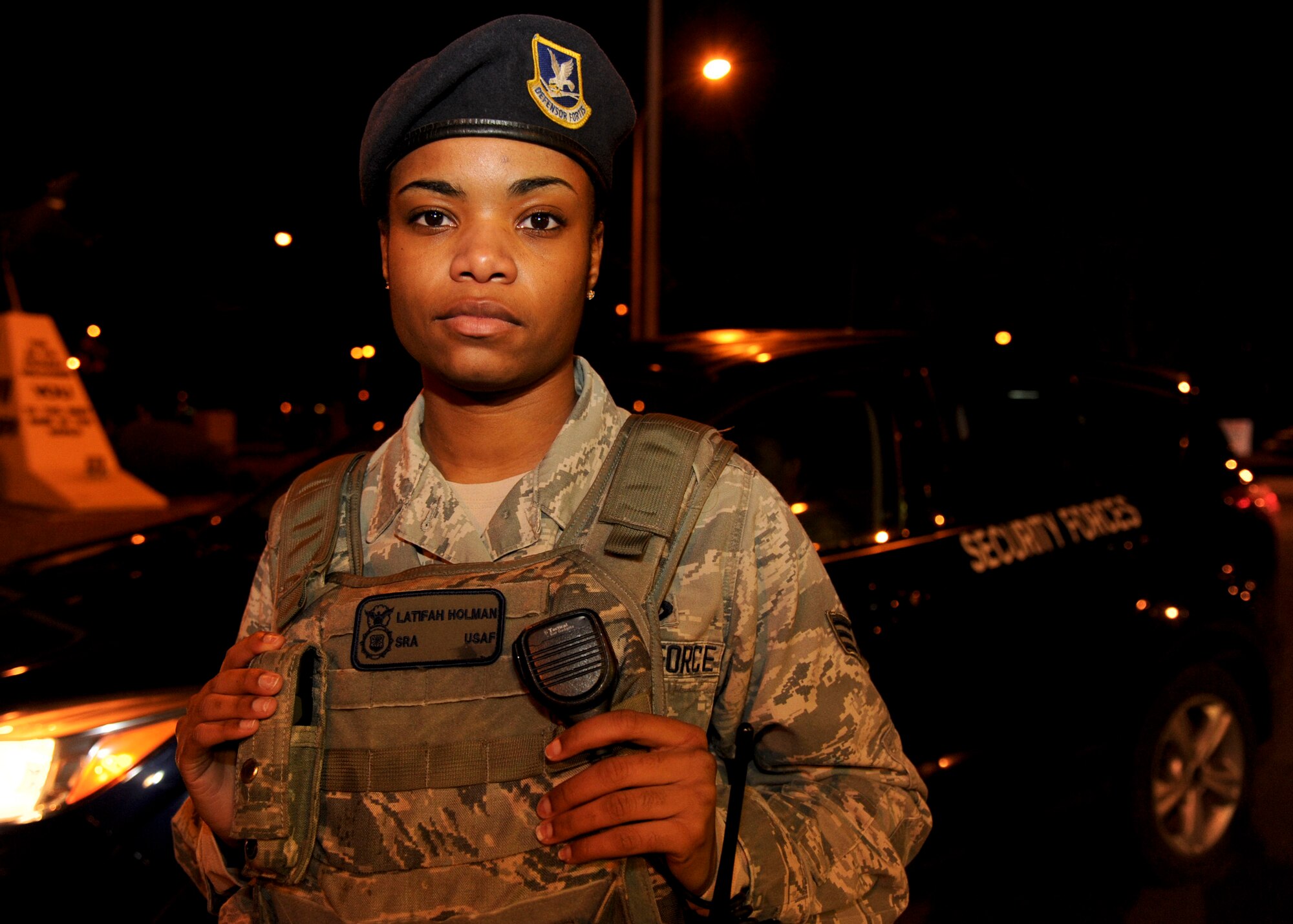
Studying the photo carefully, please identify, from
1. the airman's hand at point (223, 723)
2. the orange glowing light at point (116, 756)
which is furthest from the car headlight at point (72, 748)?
the airman's hand at point (223, 723)

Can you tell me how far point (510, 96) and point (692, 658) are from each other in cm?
75

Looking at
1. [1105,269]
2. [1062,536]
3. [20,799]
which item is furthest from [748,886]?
[1105,269]

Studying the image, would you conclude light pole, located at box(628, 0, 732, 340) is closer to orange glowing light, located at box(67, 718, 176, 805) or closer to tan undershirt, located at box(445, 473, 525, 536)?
orange glowing light, located at box(67, 718, 176, 805)

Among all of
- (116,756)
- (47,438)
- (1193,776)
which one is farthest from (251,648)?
(47,438)

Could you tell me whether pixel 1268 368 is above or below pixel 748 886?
below

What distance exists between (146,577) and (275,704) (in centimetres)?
184

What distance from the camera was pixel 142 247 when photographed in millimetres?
33500

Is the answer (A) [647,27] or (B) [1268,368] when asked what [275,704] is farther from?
(B) [1268,368]

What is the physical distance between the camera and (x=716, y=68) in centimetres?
825

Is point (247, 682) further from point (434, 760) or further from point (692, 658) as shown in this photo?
point (692, 658)

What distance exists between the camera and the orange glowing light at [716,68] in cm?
818

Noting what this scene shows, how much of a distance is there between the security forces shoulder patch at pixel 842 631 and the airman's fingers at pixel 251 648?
2.26 ft

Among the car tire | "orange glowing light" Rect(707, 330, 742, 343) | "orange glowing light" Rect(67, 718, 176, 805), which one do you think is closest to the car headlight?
"orange glowing light" Rect(67, 718, 176, 805)

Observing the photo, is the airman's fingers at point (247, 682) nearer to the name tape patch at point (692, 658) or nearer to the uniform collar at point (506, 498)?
the uniform collar at point (506, 498)
